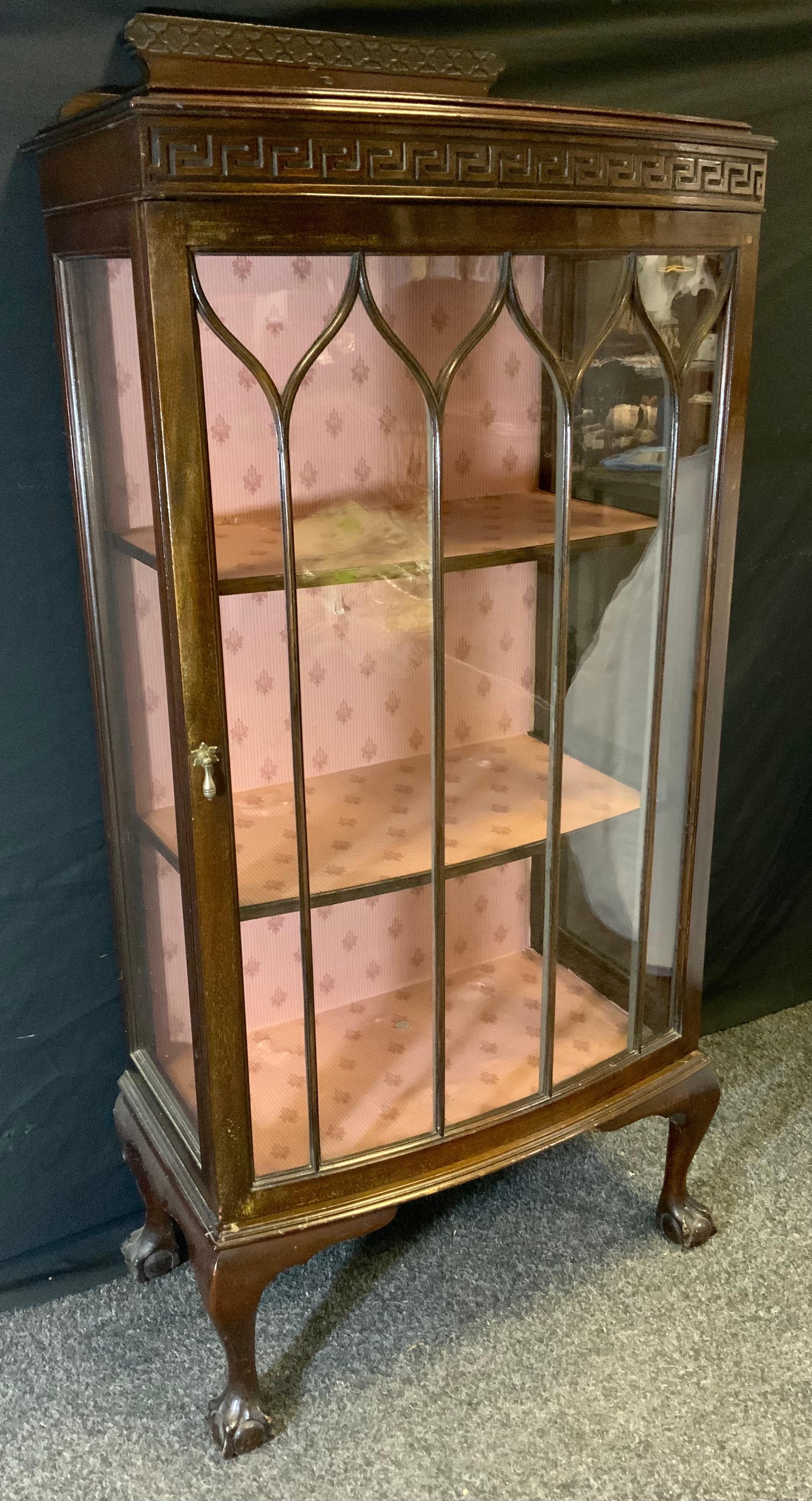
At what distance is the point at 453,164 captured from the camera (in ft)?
3.16

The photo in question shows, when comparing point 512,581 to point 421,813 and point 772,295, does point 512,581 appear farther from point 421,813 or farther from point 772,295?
point 772,295

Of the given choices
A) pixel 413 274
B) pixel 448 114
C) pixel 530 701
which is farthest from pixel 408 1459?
pixel 448 114

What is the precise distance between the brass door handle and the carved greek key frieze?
17.7 inches

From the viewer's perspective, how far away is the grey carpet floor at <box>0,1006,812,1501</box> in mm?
1258

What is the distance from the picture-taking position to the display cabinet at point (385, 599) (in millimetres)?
955

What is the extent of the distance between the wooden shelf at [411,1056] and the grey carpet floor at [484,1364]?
1.11 ft

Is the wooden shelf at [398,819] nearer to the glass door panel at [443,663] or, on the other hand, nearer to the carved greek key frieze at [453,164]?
the glass door panel at [443,663]

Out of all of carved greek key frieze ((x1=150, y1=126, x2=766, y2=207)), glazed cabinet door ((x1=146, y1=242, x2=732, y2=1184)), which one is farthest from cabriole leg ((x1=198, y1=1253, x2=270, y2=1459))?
carved greek key frieze ((x1=150, y1=126, x2=766, y2=207))

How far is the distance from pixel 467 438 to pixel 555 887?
495 millimetres

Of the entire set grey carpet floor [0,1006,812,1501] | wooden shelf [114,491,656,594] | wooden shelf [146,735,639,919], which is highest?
wooden shelf [114,491,656,594]

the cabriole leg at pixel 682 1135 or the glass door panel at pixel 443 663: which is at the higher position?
the glass door panel at pixel 443 663

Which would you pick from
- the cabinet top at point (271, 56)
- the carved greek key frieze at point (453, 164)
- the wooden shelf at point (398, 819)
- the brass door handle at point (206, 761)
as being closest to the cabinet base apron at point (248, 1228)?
the wooden shelf at point (398, 819)

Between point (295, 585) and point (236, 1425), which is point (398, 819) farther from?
point (236, 1425)

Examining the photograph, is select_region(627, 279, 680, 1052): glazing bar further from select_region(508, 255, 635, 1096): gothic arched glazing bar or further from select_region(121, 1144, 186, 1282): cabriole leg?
select_region(121, 1144, 186, 1282): cabriole leg
